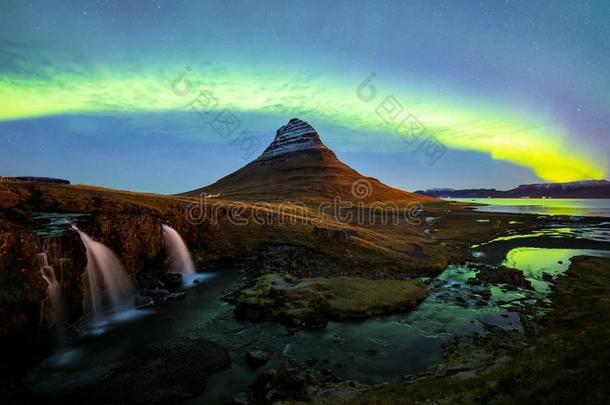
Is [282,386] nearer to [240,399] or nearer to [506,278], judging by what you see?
[240,399]

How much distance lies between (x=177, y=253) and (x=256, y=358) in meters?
30.6

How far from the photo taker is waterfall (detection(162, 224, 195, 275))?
155ft

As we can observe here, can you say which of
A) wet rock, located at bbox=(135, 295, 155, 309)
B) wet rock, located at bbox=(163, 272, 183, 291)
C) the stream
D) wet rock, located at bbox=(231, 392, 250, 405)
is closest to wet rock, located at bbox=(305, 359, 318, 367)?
the stream

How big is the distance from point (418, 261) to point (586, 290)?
21.1 metres

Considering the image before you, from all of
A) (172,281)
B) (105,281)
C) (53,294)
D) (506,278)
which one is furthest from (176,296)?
(506,278)

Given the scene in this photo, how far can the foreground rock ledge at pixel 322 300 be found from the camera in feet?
98.7

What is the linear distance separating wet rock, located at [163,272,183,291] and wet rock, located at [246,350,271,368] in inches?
816

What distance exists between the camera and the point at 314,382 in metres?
19.2

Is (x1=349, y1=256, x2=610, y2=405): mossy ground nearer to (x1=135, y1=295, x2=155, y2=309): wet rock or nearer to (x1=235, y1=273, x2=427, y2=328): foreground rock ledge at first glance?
(x1=235, y1=273, x2=427, y2=328): foreground rock ledge

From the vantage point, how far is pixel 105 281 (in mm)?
34219

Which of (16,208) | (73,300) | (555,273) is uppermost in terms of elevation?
(16,208)

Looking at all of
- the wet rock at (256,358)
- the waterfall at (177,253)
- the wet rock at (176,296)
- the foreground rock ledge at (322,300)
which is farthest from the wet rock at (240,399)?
the waterfall at (177,253)

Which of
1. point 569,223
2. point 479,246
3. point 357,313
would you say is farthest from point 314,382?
point 569,223

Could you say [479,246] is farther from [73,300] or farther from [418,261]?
[73,300]
